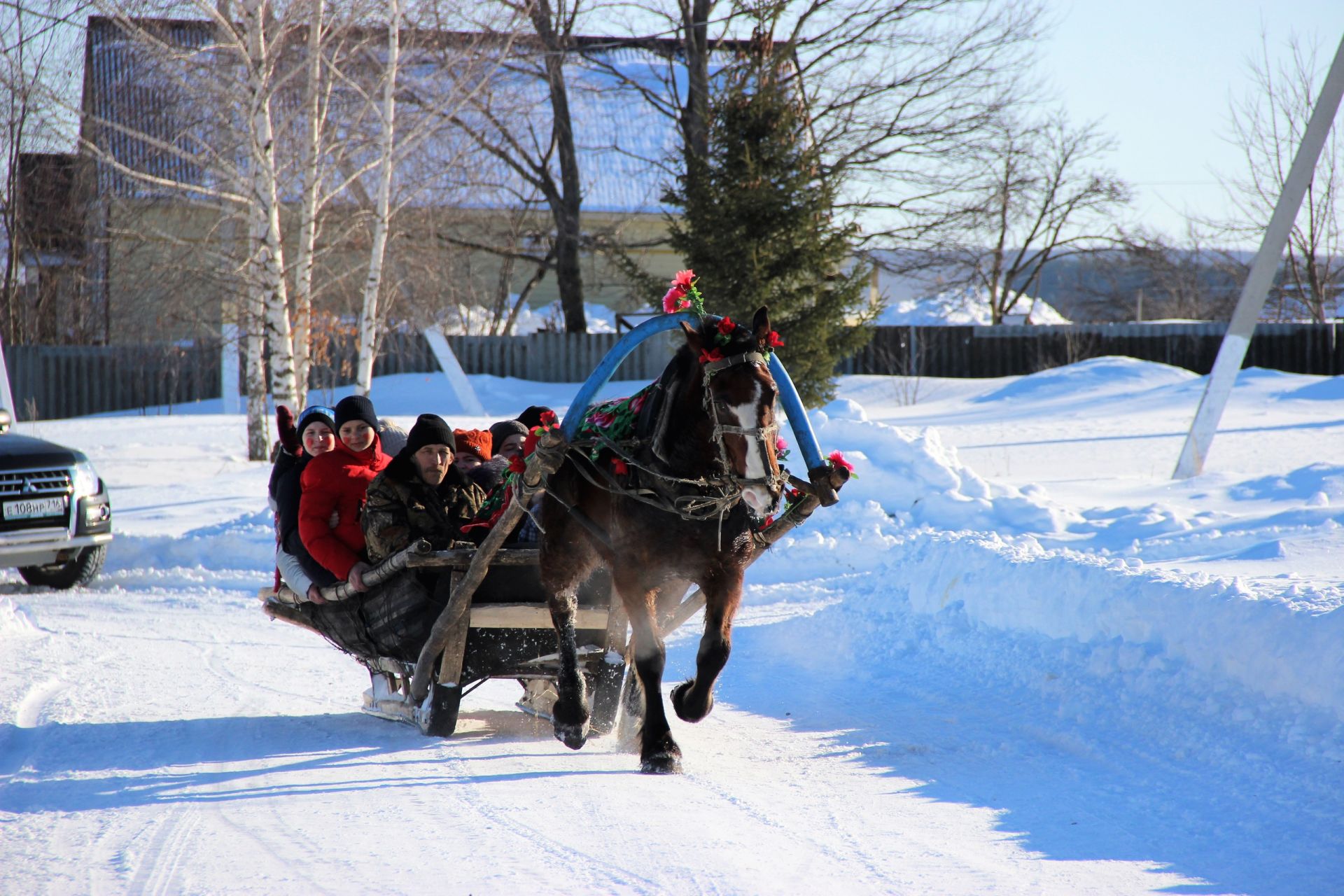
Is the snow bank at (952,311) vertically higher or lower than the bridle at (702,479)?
higher

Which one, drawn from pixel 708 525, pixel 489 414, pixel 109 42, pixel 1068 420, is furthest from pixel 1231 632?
pixel 489 414

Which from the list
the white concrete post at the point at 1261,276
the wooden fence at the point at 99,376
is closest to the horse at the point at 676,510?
the white concrete post at the point at 1261,276

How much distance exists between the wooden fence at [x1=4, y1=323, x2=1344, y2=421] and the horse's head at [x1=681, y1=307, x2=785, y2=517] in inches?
815

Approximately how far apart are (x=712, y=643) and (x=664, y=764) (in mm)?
562

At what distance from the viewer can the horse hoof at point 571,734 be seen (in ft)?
17.3

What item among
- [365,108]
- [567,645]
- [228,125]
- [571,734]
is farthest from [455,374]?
[571,734]

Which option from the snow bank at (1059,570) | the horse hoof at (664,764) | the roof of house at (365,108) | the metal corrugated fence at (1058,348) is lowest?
the horse hoof at (664,764)

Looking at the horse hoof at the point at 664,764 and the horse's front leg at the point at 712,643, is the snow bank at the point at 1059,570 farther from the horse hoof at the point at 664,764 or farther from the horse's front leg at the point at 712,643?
the horse hoof at the point at 664,764

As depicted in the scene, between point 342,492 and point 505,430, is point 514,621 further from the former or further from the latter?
point 505,430

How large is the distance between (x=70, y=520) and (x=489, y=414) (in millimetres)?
13591

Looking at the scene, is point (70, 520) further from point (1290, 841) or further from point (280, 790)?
point (1290, 841)

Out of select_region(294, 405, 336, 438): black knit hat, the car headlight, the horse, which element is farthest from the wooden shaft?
the car headlight

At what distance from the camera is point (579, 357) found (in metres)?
29.2

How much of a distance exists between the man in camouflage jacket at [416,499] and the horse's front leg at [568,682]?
0.78m
